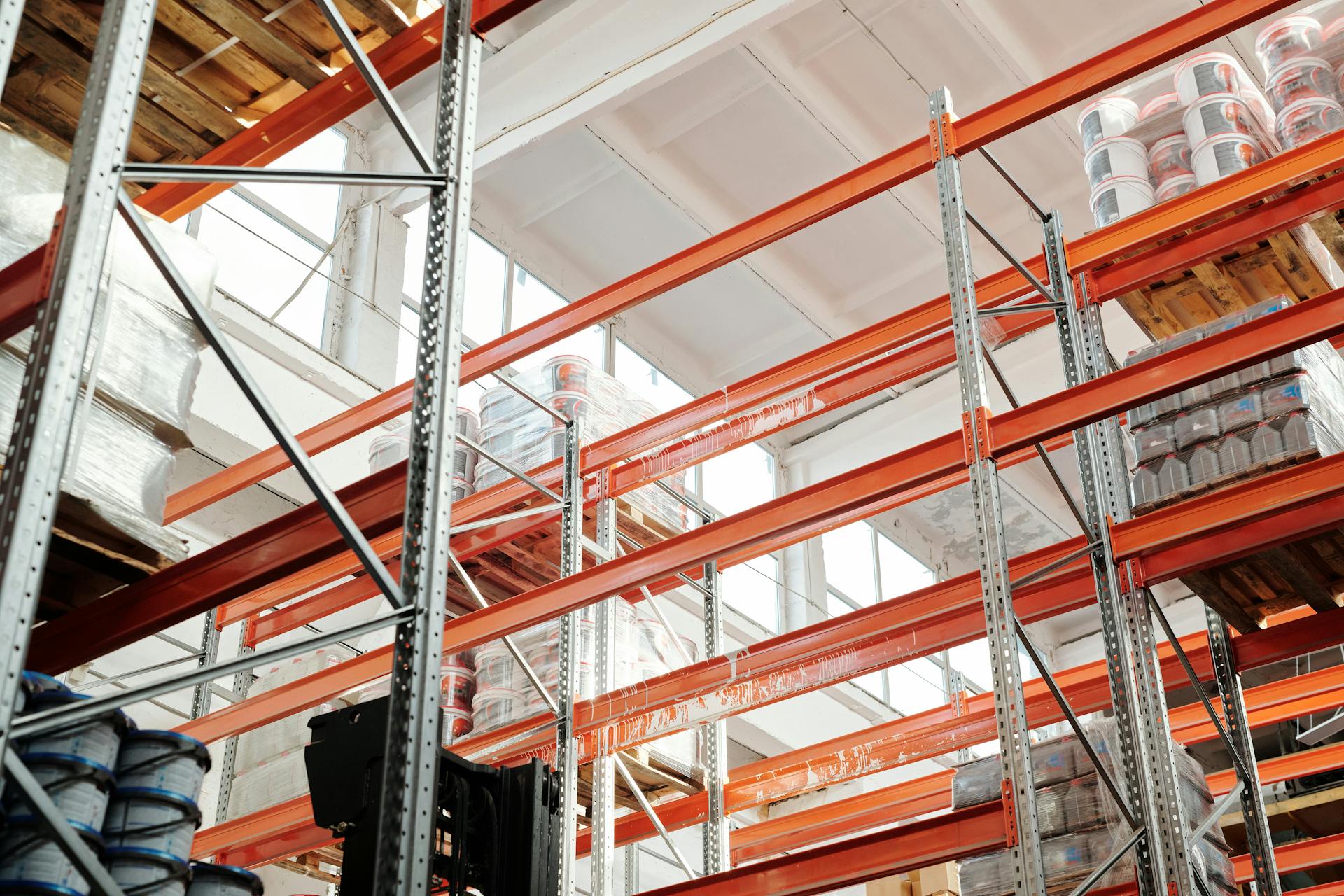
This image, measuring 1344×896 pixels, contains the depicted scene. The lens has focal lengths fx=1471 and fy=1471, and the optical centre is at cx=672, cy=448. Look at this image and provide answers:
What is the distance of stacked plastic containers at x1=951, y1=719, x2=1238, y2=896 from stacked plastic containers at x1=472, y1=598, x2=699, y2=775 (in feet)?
10.0

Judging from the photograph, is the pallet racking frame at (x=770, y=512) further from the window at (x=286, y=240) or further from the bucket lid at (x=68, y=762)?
the window at (x=286, y=240)

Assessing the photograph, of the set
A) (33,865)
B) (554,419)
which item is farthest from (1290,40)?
(33,865)

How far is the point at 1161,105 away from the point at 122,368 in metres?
6.88

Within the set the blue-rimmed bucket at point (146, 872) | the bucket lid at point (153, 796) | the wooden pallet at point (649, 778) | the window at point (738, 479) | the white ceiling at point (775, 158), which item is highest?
the white ceiling at point (775, 158)

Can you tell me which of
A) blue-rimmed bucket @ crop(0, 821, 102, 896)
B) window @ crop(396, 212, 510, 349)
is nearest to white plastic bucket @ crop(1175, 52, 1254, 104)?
blue-rimmed bucket @ crop(0, 821, 102, 896)

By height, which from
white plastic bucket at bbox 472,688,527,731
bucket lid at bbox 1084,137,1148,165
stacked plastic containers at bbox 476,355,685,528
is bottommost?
white plastic bucket at bbox 472,688,527,731

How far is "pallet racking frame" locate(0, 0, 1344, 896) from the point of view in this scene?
13.9 ft

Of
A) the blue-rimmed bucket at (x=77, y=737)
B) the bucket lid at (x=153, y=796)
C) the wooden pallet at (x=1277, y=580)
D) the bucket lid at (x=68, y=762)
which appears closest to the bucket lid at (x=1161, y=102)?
the wooden pallet at (x=1277, y=580)

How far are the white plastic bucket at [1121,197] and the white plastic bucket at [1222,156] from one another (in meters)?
0.34

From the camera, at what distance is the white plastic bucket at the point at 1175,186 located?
9.08 meters

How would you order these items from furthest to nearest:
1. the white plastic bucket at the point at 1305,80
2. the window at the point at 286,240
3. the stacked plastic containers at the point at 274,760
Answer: the window at the point at 286,240 → the stacked plastic containers at the point at 274,760 → the white plastic bucket at the point at 1305,80

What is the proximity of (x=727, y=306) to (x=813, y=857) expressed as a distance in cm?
1159

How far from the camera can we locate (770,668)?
8.21 m

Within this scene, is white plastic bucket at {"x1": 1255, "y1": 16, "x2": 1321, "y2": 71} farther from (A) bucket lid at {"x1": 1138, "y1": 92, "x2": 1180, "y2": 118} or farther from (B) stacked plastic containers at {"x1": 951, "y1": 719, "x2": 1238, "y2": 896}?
(B) stacked plastic containers at {"x1": 951, "y1": 719, "x2": 1238, "y2": 896}
